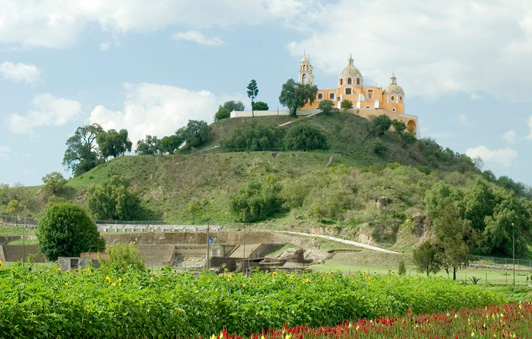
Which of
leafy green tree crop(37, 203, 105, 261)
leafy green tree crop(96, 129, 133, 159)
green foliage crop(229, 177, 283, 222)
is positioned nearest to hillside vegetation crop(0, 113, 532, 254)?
green foliage crop(229, 177, 283, 222)

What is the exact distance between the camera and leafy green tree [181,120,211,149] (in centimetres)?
10888

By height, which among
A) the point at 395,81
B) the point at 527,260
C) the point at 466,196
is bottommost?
the point at 527,260

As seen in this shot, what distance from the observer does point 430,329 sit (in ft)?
43.0

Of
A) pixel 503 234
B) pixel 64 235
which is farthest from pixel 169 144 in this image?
pixel 503 234

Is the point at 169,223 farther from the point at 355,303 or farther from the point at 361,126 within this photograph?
the point at 355,303

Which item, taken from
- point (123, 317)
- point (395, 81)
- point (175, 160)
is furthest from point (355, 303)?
point (395, 81)

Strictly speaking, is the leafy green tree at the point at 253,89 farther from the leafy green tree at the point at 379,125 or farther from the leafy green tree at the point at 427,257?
the leafy green tree at the point at 427,257

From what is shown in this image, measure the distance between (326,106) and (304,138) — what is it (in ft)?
42.8

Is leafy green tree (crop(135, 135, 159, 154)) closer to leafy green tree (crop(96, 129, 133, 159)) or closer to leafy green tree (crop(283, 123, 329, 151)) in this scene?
leafy green tree (crop(96, 129, 133, 159))

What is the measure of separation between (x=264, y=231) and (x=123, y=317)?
5536 centimetres

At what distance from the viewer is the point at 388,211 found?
2616 inches

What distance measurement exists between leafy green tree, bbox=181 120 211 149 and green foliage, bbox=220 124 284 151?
7.70 metres

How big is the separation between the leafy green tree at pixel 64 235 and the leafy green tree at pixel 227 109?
67.9 metres

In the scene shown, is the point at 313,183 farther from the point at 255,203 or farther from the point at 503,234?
the point at 503,234
